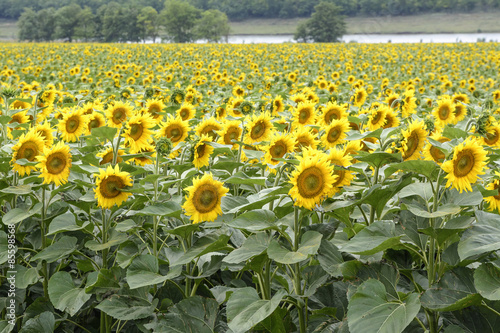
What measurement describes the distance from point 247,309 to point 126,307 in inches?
26.3

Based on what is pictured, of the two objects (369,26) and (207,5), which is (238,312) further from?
(207,5)

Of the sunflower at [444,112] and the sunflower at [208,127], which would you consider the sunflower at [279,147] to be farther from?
the sunflower at [444,112]

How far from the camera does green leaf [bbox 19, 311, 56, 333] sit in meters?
2.25

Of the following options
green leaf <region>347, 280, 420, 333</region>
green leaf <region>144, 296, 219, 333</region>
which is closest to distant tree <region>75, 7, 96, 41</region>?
green leaf <region>144, 296, 219, 333</region>

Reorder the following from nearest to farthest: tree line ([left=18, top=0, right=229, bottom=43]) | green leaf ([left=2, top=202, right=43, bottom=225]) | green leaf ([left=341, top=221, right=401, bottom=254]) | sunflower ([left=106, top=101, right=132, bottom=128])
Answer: green leaf ([left=341, top=221, right=401, bottom=254]), green leaf ([left=2, top=202, right=43, bottom=225]), sunflower ([left=106, top=101, right=132, bottom=128]), tree line ([left=18, top=0, right=229, bottom=43])

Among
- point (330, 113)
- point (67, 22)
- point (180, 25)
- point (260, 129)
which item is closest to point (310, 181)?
point (260, 129)

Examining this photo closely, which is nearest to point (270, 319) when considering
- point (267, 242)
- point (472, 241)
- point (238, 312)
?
point (238, 312)

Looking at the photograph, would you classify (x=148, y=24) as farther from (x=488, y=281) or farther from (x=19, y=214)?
(x=488, y=281)

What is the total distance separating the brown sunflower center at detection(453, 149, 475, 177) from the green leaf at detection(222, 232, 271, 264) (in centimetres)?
74

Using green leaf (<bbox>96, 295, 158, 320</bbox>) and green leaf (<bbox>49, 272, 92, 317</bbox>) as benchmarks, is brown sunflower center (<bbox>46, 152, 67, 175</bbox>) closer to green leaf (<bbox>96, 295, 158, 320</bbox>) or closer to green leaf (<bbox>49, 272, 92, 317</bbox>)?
green leaf (<bbox>49, 272, 92, 317</bbox>)

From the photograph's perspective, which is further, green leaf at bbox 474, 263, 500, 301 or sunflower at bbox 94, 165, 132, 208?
sunflower at bbox 94, 165, 132, 208

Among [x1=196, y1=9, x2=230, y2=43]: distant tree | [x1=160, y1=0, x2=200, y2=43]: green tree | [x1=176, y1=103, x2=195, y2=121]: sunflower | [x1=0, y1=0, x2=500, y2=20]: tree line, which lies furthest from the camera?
[x1=0, y1=0, x2=500, y2=20]: tree line

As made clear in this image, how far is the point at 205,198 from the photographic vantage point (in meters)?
1.98

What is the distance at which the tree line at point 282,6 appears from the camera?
71.6 meters
